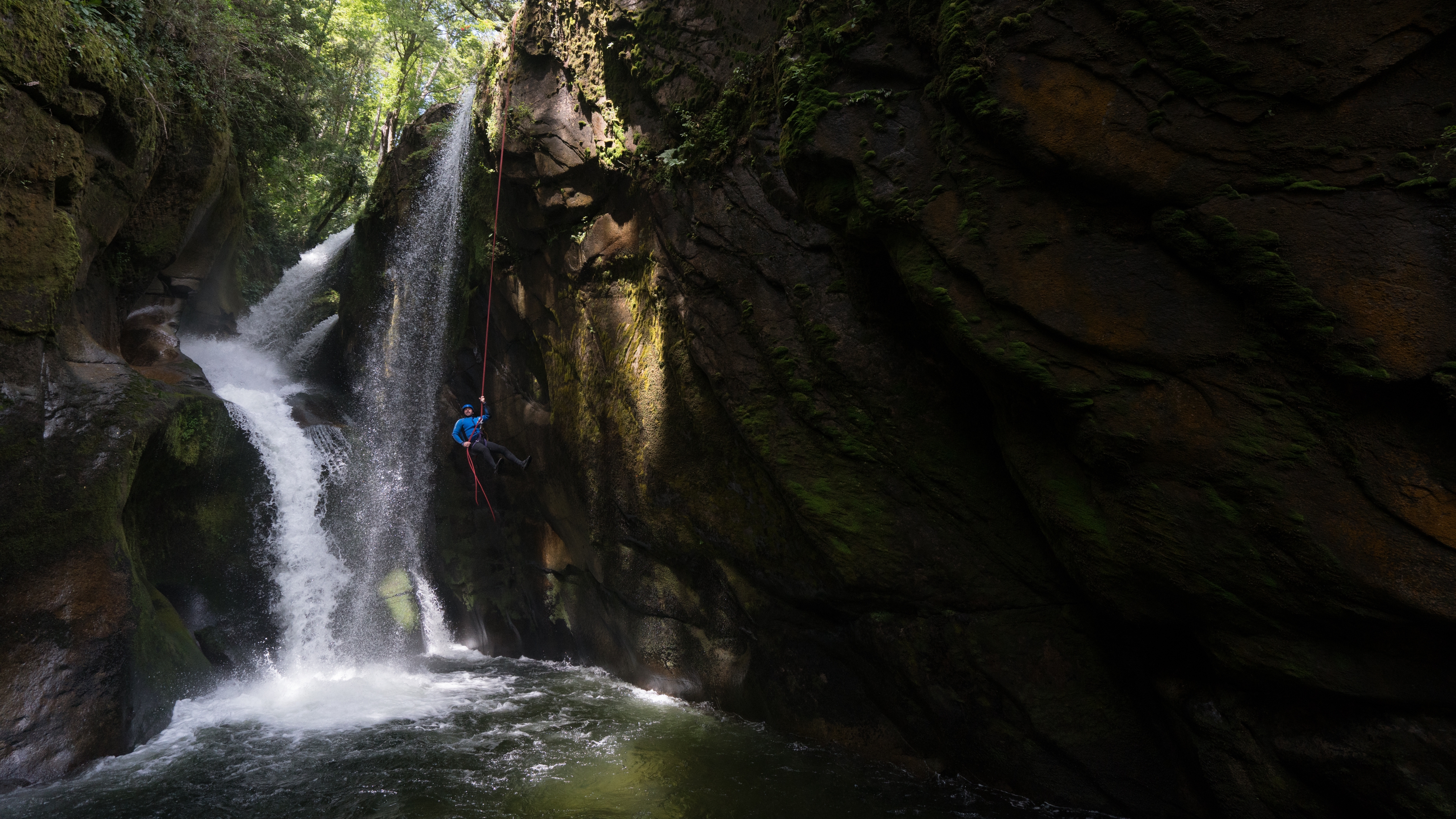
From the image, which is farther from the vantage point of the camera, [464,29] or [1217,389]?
[464,29]

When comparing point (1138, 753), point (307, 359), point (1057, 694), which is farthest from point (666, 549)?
point (307, 359)

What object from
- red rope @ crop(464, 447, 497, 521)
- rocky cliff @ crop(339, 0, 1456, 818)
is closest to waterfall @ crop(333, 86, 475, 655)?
red rope @ crop(464, 447, 497, 521)

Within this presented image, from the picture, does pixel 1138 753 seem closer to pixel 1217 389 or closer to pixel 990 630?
pixel 990 630

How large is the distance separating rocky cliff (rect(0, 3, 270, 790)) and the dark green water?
0.72m

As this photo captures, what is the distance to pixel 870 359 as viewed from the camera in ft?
21.2

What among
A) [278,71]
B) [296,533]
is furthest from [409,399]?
[278,71]

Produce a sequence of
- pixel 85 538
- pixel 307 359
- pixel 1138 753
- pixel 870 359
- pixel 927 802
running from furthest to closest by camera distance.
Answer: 1. pixel 307 359
2. pixel 85 538
3. pixel 870 359
4. pixel 927 802
5. pixel 1138 753

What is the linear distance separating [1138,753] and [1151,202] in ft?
13.5

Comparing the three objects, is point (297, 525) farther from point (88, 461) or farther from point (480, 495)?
point (88, 461)

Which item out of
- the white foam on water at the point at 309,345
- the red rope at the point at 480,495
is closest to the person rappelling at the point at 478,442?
the red rope at the point at 480,495

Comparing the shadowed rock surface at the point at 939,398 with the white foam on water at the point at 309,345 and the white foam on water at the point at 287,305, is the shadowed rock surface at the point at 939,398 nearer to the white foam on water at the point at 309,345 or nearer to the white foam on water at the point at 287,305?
the white foam on water at the point at 309,345

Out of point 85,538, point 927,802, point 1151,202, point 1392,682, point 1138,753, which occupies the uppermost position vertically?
point 1151,202

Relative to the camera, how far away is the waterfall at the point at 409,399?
13305 millimetres

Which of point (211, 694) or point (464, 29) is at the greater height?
point (464, 29)
